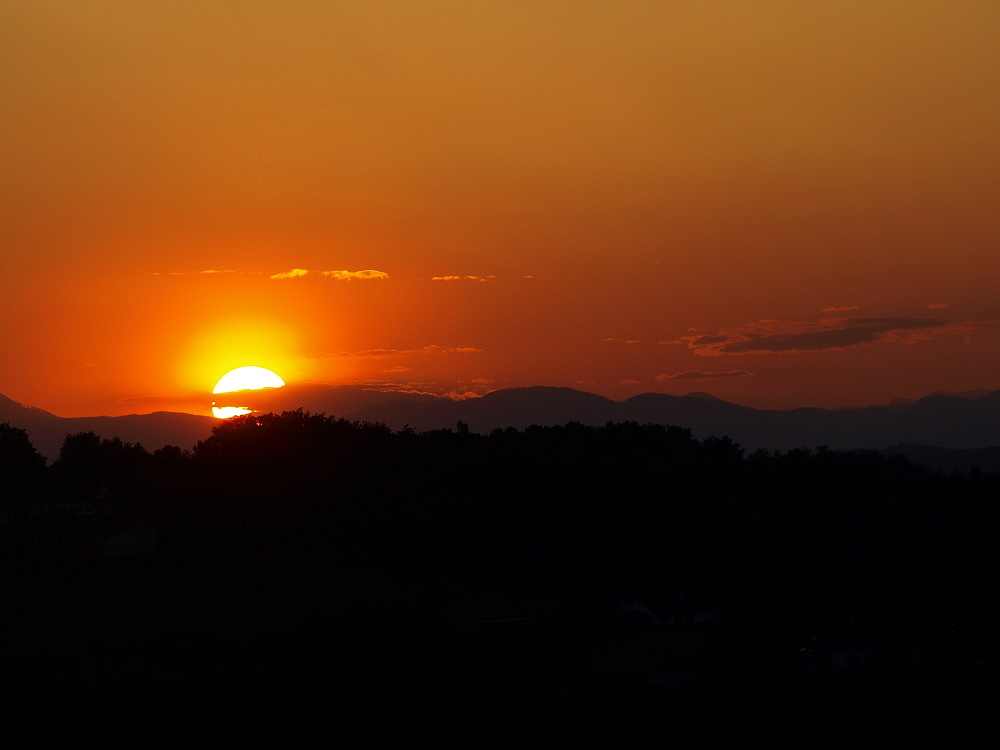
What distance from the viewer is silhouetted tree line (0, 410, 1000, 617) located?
5166cm

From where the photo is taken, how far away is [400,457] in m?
74.8

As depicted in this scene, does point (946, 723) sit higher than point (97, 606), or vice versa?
point (97, 606)

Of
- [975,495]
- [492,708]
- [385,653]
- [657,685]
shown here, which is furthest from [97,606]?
[975,495]

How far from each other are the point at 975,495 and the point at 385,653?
3713 cm

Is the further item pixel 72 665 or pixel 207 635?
pixel 207 635

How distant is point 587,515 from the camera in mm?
62219

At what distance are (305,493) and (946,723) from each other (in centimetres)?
4234

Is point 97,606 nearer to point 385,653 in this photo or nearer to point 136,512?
point 385,653

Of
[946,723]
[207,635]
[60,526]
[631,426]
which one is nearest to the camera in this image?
[946,723]

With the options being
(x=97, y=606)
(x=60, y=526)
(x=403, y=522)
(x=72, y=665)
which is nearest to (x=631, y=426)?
(x=403, y=522)

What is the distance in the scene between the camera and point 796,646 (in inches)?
1623

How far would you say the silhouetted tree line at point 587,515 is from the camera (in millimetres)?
51656

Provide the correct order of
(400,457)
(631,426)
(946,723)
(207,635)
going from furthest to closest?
1. (631,426)
2. (400,457)
3. (207,635)
4. (946,723)

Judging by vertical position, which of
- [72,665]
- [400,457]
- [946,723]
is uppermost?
[400,457]
